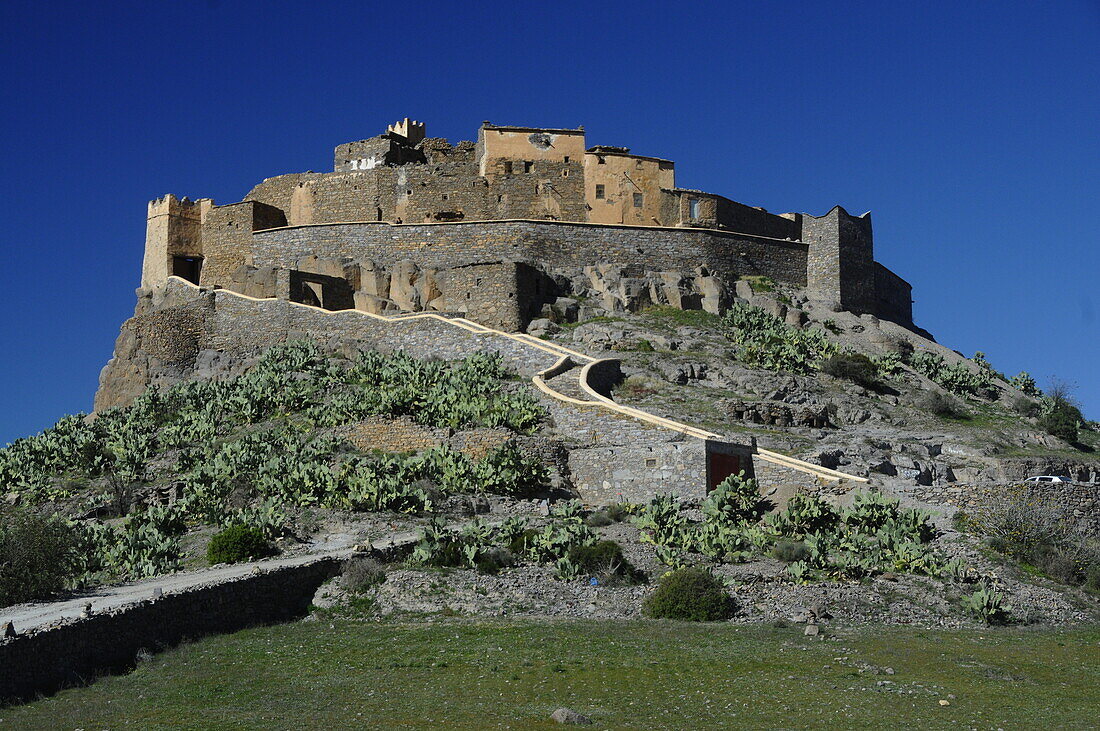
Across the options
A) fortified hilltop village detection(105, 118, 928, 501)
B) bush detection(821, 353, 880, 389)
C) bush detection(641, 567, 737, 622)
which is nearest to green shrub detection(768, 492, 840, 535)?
bush detection(641, 567, 737, 622)

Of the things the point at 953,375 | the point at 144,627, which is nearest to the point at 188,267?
the point at 953,375

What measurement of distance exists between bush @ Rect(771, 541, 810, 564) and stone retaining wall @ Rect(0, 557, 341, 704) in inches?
302

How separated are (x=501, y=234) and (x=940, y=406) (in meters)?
15.9

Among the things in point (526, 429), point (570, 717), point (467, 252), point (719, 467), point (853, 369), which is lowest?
point (570, 717)

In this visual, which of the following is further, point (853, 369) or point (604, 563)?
point (853, 369)

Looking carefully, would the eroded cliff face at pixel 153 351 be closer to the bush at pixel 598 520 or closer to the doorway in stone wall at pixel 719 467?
the bush at pixel 598 520

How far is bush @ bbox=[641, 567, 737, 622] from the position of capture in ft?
63.6

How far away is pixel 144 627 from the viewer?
17.1m

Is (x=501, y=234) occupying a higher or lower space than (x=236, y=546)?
higher

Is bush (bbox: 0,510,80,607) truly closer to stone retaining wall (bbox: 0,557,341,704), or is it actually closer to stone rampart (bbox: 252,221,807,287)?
stone retaining wall (bbox: 0,557,341,704)

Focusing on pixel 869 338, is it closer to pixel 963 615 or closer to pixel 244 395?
pixel 244 395

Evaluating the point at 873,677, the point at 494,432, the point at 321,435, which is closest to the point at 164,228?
the point at 321,435

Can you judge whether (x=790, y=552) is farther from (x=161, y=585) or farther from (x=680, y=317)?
(x=680, y=317)

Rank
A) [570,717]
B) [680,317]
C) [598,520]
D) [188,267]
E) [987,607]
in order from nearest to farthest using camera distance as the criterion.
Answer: [570,717], [987,607], [598,520], [680,317], [188,267]
